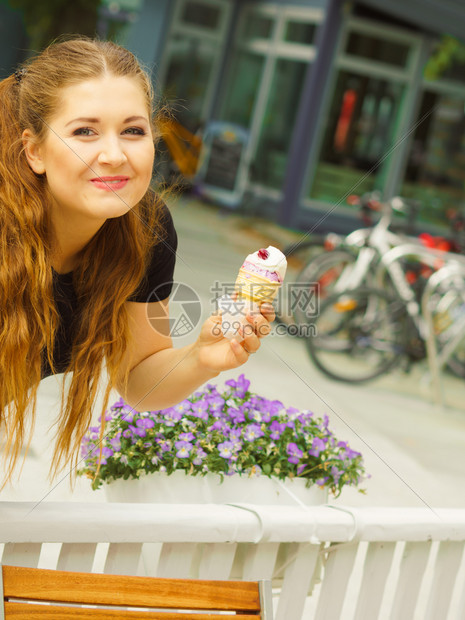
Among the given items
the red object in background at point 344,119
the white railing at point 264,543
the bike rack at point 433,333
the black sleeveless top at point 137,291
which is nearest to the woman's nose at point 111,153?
the black sleeveless top at point 137,291

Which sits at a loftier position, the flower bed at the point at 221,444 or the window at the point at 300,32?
the window at the point at 300,32

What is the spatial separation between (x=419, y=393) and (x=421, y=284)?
2.79 ft

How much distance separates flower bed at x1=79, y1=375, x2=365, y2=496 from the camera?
6.31ft

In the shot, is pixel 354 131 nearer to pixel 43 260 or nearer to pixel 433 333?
pixel 433 333

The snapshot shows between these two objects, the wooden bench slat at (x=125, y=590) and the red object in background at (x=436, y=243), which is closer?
the wooden bench slat at (x=125, y=590)

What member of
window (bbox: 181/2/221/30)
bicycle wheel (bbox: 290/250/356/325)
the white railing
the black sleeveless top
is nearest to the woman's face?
the black sleeveless top

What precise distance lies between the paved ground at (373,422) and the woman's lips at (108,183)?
0.95 m

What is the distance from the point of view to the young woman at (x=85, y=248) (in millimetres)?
1500

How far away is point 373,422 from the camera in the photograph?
16.4 feet

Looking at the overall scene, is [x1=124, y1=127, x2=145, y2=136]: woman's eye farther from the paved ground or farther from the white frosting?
the paved ground

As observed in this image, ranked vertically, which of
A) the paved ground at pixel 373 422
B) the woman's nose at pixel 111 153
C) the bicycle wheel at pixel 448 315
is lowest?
the paved ground at pixel 373 422

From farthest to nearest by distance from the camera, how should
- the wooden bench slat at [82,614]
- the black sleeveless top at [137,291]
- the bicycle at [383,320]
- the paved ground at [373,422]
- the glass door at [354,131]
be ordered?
the glass door at [354,131] → the bicycle at [383,320] → the paved ground at [373,422] → the black sleeveless top at [137,291] → the wooden bench slat at [82,614]

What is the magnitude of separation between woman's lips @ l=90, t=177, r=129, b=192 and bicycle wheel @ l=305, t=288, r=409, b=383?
13.4 feet

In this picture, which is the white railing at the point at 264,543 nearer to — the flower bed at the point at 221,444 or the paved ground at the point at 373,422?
the flower bed at the point at 221,444
